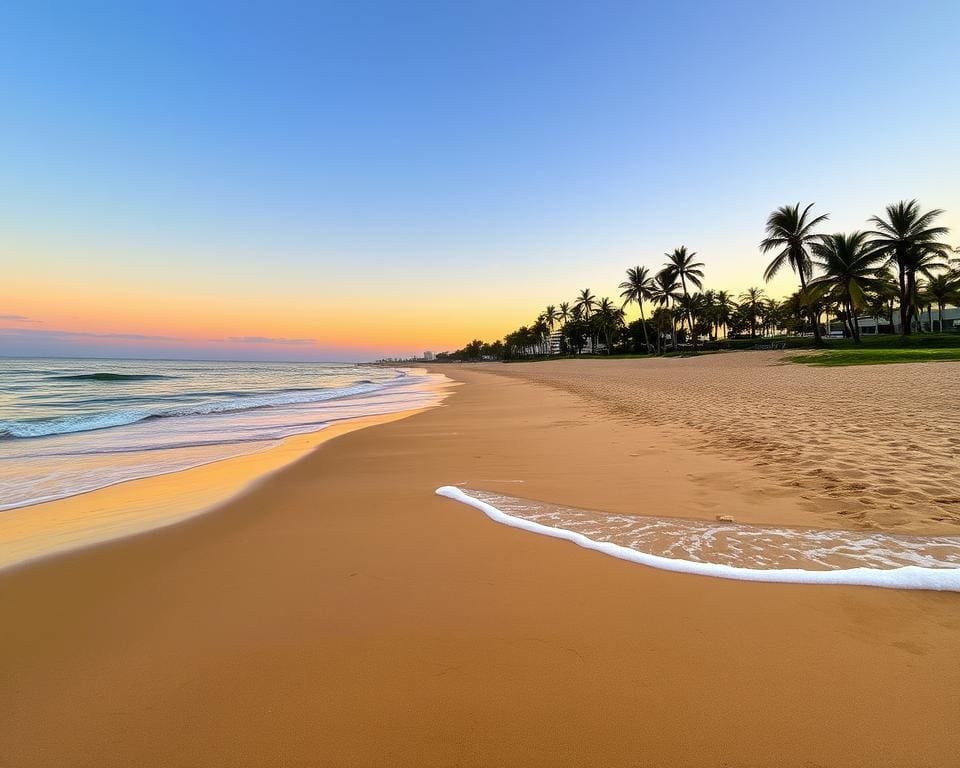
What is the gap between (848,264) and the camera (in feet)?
132

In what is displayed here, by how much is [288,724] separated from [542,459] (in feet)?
17.4

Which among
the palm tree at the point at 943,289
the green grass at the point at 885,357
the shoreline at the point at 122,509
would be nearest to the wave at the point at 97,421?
the shoreline at the point at 122,509

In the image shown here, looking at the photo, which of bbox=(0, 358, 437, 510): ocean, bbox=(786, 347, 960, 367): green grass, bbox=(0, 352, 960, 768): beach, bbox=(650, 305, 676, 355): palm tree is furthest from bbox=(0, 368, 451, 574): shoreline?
bbox=(650, 305, 676, 355): palm tree

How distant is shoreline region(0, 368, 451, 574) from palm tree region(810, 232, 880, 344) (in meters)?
48.2

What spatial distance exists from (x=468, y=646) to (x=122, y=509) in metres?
5.02

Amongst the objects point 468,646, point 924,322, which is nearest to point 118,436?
point 468,646

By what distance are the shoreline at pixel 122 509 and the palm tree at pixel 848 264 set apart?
4817cm

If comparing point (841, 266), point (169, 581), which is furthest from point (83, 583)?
point (841, 266)

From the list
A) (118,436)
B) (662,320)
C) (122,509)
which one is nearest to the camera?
(122,509)

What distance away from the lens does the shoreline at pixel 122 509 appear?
423cm

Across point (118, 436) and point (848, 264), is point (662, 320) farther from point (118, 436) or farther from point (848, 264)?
point (118, 436)

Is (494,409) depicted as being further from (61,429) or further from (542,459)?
(61,429)

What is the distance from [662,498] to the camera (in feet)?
15.6

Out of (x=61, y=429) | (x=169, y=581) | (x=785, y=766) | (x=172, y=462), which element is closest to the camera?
(x=785, y=766)
